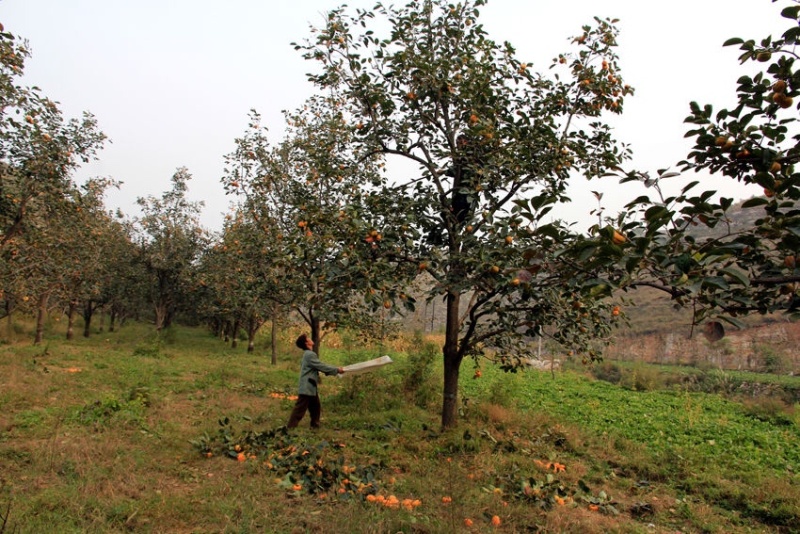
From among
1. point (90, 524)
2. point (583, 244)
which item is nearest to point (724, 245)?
point (583, 244)

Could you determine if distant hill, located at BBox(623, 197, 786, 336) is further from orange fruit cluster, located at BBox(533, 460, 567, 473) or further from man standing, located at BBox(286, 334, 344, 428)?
man standing, located at BBox(286, 334, 344, 428)

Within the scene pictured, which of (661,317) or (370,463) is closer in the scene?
(370,463)

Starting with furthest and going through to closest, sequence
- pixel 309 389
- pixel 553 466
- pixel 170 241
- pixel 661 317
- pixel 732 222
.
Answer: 1. pixel 661 317
2. pixel 170 241
3. pixel 309 389
4. pixel 553 466
5. pixel 732 222

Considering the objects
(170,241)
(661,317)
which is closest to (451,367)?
(170,241)

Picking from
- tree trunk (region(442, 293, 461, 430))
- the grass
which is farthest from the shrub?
tree trunk (region(442, 293, 461, 430))

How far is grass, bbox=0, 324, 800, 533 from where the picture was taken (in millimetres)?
4621

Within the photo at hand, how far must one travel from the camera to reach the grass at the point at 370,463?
462 centimetres

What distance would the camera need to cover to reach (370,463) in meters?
6.59

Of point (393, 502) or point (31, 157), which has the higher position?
point (31, 157)

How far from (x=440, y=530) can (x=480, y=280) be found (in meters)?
2.49

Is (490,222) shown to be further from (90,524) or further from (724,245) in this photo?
(90,524)

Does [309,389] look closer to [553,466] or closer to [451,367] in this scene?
[451,367]

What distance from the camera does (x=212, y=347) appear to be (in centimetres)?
2630

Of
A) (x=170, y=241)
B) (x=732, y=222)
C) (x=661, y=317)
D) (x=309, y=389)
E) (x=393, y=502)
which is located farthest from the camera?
(x=661, y=317)
